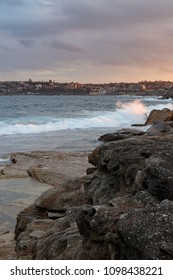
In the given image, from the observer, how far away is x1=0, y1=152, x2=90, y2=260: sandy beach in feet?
26.2

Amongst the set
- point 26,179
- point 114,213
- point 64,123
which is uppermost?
point 114,213

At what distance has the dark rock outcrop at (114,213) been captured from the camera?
3.80 m

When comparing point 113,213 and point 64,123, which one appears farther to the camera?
point 64,123

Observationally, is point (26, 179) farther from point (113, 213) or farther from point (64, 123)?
point (64, 123)

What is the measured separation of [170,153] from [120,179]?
105 centimetres

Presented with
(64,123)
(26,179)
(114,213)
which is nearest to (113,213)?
(114,213)

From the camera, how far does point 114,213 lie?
4.37 meters

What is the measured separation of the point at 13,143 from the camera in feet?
69.2

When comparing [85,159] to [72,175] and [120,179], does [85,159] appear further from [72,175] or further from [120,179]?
[120,179]

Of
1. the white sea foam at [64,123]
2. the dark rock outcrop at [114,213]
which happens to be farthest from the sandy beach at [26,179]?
the white sea foam at [64,123]

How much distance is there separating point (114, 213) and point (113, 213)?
0.4 inches

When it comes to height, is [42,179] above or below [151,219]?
below

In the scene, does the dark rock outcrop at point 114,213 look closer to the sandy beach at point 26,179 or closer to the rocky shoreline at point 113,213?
the rocky shoreline at point 113,213
